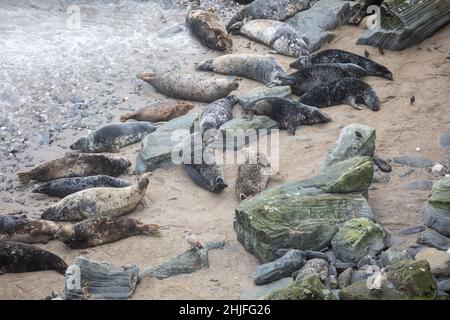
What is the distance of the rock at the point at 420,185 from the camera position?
585 cm

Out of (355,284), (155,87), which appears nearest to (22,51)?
(155,87)

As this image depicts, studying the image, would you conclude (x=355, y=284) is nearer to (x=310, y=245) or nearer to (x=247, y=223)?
(x=310, y=245)

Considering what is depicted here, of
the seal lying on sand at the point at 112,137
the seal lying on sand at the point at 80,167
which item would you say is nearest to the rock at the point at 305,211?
the seal lying on sand at the point at 80,167

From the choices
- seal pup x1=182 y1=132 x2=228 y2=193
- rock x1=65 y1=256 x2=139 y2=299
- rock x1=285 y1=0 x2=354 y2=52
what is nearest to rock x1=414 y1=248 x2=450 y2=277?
rock x1=65 y1=256 x2=139 y2=299

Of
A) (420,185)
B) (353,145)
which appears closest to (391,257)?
(420,185)

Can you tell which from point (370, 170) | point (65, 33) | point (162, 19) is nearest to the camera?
point (370, 170)

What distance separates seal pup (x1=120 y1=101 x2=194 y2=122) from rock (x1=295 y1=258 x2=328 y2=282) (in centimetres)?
365

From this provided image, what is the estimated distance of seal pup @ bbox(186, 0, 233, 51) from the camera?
379 inches

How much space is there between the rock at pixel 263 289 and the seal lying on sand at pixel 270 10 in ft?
20.1

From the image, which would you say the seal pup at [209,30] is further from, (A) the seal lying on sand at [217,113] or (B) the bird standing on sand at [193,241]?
(B) the bird standing on sand at [193,241]

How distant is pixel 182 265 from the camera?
5.14 metres

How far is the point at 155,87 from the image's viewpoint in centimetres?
870

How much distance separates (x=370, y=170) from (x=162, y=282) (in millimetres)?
1946

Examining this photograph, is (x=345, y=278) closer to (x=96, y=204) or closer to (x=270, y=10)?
(x=96, y=204)
